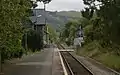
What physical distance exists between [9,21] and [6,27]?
0.39 meters

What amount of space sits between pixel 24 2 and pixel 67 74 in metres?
5.93

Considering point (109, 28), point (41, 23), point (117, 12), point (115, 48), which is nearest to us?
point (117, 12)

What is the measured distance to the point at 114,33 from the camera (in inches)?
1168

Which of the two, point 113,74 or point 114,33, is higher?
point 114,33

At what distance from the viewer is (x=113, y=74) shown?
78.3 feet

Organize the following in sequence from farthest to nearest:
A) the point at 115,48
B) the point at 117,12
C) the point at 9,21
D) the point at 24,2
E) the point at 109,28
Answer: the point at 115,48, the point at 109,28, the point at 117,12, the point at 24,2, the point at 9,21

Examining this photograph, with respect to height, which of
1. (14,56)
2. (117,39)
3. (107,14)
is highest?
(107,14)

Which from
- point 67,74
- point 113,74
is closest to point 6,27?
point 67,74

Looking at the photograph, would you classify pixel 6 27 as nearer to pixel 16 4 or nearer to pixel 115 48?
pixel 16 4

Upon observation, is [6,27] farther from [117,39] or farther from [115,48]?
[115,48]

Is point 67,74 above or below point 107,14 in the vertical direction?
below

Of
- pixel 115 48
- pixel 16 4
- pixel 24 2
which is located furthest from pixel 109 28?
pixel 16 4

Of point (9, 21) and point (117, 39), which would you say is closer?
point (9, 21)

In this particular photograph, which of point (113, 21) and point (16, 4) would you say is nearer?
point (16, 4)
